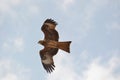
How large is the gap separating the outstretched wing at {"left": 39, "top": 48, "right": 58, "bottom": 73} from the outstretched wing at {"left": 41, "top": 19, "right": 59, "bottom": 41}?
79cm

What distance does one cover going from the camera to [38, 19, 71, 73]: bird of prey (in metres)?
16.5

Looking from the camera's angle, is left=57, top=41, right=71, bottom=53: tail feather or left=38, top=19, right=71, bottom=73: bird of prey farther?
left=38, top=19, right=71, bottom=73: bird of prey

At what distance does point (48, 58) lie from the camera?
682 inches

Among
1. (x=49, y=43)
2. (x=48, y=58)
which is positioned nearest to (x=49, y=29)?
(x=49, y=43)

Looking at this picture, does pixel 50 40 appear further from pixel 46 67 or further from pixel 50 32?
pixel 46 67

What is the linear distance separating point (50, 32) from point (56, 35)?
1.87 feet

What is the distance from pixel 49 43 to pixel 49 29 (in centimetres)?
87

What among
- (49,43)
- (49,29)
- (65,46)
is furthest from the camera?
(49,29)

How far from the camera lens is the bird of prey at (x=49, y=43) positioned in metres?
16.5

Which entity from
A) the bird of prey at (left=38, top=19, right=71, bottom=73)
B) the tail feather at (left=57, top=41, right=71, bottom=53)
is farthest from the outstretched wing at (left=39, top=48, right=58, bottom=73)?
the tail feather at (left=57, top=41, right=71, bottom=53)

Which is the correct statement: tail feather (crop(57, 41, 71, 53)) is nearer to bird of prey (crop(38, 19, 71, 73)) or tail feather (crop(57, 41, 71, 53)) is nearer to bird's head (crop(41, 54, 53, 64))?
bird of prey (crop(38, 19, 71, 73))

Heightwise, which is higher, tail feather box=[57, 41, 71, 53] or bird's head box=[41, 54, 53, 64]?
bird's head box=[41, 54, 53, 64]

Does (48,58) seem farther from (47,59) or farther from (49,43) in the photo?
(49,43)

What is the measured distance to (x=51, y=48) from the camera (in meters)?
16.8
